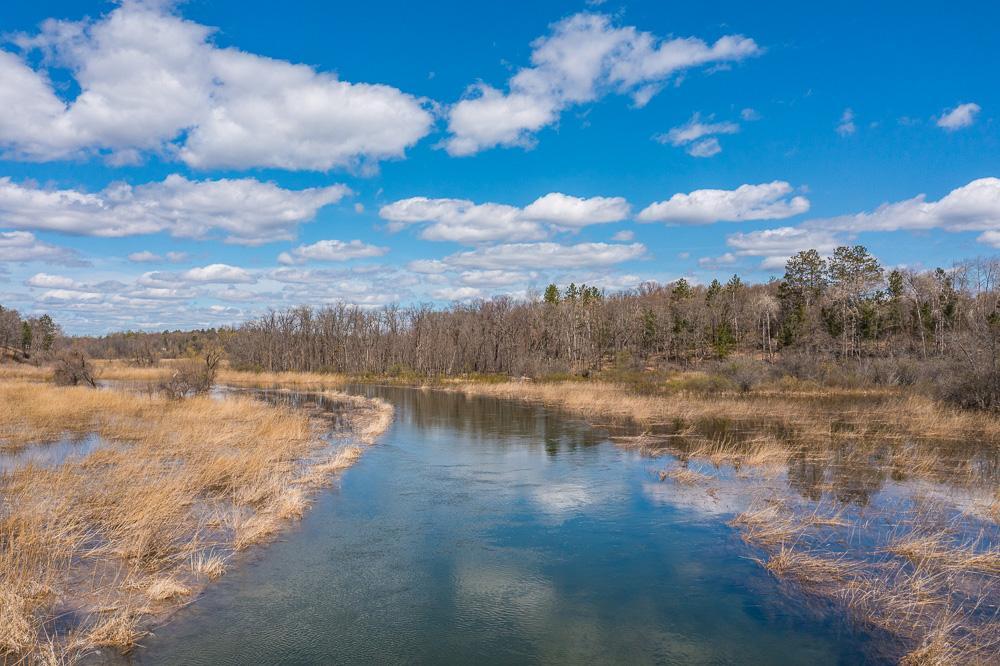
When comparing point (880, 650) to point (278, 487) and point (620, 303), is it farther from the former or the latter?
point (620, 303)

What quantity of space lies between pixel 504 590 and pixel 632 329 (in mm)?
72955

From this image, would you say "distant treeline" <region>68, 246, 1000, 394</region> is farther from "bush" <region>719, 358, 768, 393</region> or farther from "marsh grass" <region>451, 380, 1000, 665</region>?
"marsh grass" <region>451, 380, 1000, 665</region>

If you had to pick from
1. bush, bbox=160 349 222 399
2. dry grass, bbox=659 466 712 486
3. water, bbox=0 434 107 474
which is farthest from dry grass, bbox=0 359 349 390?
dry grass, bbox=659 466 712 486

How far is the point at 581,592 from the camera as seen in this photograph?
970 cm

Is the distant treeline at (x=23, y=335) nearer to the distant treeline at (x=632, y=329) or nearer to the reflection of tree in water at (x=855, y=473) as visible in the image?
the distant treeline at (x=632, y=329)

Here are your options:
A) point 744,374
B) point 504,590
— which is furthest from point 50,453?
point 744,374

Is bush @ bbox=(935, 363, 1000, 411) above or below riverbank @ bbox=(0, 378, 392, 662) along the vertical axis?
above

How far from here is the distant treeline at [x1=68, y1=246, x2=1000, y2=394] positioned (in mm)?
65000

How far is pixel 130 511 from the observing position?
1162 cm

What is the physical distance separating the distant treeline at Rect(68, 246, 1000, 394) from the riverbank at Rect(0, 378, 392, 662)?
3819 cm

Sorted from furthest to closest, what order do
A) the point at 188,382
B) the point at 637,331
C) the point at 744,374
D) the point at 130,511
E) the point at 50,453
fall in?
the point at 637,331
the point at 744,374
the point at 188,382
the point at 50,453
the point at 130,511

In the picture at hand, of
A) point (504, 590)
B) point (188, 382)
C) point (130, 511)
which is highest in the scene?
point (188, 382)

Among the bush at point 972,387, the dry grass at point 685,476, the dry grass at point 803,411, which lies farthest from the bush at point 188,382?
the bush at point 972,387

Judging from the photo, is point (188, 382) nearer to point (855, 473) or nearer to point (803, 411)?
point (855, 473)
